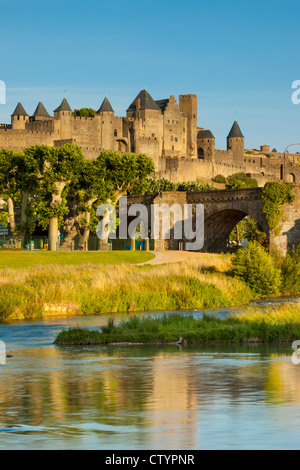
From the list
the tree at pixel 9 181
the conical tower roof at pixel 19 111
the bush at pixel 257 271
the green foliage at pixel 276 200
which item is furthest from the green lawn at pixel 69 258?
the conical tower roof at pixel 19 111

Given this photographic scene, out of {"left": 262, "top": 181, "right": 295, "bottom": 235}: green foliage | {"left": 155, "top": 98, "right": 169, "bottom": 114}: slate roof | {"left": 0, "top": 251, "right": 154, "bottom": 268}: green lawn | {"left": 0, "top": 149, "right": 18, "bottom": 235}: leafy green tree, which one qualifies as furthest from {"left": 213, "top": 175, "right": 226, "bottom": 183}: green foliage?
{"left": 0, "top": 251, "right": 154, "bottom": 268}: green lawn

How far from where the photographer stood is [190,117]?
515 feet

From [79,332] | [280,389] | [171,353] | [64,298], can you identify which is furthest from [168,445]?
[64,298]

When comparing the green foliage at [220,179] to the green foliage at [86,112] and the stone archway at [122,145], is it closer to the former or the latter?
the stone archway at [122,145]

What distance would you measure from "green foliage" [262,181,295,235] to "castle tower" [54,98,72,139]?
205ft

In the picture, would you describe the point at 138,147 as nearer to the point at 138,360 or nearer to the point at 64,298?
the point at 64,298

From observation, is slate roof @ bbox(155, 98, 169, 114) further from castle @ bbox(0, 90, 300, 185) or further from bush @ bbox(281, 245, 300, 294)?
bush @ bbox(281, 245, 300, 294)

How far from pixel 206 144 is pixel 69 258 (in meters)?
105

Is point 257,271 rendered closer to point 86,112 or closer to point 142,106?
point 86,112

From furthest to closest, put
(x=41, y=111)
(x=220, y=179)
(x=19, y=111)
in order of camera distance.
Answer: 1. (x=41, y=111)
2. (x=220, y=179)
3. (x=19, y=111)

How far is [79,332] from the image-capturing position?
78.7ft

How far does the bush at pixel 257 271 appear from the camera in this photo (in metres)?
43.8

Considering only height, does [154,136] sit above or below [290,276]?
above

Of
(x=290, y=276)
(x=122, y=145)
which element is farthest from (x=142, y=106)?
(x=290, y=276)
